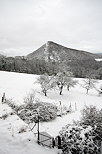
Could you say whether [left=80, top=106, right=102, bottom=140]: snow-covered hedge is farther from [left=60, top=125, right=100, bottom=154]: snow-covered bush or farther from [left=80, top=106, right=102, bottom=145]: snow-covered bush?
[left=60, top=125, right=100, bottom=154]: snow-covered bush

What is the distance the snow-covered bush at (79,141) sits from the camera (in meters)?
5.62

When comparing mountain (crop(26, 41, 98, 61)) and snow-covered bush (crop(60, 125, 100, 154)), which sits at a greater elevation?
mountain (crop(26, 41, 98, 61))

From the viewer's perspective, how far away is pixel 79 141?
5.77m

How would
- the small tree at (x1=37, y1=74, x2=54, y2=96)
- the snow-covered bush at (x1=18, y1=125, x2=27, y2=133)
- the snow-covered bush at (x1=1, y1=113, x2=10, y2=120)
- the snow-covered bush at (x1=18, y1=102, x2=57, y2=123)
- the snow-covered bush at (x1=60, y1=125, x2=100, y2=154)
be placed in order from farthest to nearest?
1. the small tree at (x1=37, y1=74, x2=54, y2=96)
2. the snow-covered bush at (x1=18, y1=102, x2=57, y2=123)
3. the snow-covered bush at (x1=1, y1=113, x2=10, y2=120)
4. the snow-covered bush at (x1=18, y1=125, x2=27, y2=133)
5. the snow-covered bush at (x1=60, y1=125, x2=100, y2=154)

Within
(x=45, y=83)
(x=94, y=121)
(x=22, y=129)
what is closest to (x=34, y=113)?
(x=22, y=129)

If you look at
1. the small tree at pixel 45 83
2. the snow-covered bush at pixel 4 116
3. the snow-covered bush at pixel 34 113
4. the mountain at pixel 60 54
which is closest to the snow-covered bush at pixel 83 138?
the snow-covered bush at pixel 4 116

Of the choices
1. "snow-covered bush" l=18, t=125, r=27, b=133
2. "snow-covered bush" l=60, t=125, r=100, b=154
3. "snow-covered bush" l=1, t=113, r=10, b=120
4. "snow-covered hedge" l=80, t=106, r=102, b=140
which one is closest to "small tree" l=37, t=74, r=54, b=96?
"snow-covered bush" l=1, t=113, r=10, b=120

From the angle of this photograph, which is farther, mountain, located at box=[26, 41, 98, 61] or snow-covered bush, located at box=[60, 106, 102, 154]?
mountain, located at box=[26, 41, 98, 61]

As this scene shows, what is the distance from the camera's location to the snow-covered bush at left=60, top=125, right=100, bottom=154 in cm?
562

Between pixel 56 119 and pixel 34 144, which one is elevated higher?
pixel 34 144

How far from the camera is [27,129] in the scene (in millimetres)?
7781

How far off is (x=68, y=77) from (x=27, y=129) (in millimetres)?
24264

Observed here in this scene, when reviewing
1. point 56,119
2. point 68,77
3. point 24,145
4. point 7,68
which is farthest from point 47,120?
point 7,68

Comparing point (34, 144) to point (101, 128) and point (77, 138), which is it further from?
point (101, 128)
